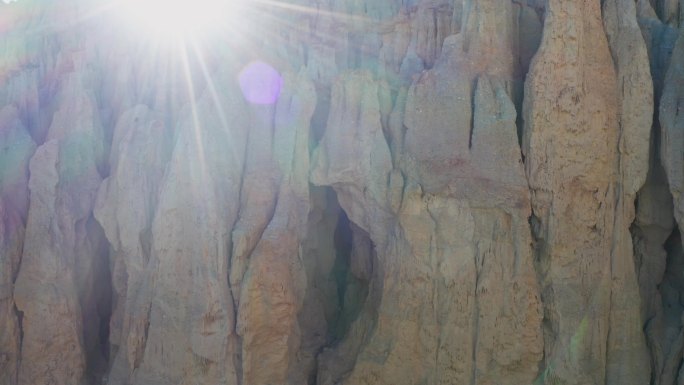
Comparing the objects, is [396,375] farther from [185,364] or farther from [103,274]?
[103,274]

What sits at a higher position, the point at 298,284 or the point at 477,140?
the point at 477,140

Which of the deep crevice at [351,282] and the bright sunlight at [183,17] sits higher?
the bright sunlight at [183,17]

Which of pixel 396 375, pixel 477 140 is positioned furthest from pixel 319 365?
pixel 477 140

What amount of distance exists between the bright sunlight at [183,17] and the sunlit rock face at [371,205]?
0.23ft

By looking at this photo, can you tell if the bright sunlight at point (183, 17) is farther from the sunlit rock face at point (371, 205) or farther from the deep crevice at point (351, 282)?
the deep crevice at point (351, 282)

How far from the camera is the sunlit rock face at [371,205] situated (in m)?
7.96

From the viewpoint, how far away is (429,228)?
26.7 ft

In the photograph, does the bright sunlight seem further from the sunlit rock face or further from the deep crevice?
the deep crevice

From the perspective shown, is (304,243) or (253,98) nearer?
(253,98)

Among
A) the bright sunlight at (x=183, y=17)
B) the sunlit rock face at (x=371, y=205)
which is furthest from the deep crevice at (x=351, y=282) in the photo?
the bright sunlight at (x=183, y=17)

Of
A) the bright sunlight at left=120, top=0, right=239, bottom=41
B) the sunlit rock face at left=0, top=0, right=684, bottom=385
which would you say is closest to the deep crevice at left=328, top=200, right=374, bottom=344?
the sunlit rock face at left=0, top=0, right=684, bottom=385

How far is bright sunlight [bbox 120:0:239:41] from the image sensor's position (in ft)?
32.8

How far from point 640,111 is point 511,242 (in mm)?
2416

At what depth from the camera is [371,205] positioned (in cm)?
865
